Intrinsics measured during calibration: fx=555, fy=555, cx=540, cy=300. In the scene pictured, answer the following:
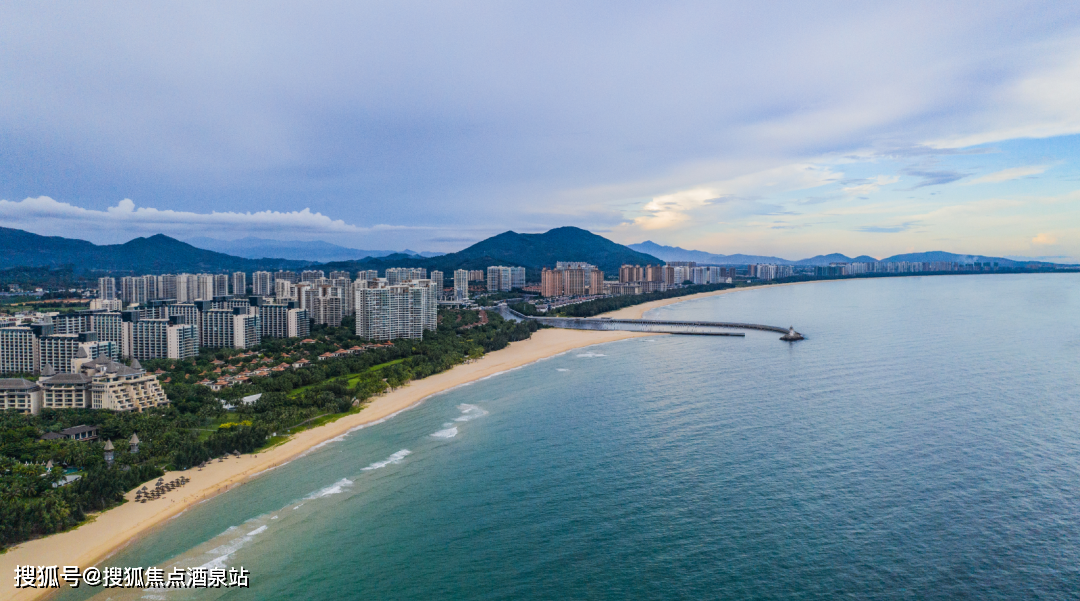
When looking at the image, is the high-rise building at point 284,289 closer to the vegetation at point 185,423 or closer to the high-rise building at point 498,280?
the vegetation at point 185,423

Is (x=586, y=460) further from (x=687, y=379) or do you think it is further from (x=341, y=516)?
(x=687, y=379)

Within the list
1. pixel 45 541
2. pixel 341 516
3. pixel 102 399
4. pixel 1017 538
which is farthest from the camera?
pixel 102 399

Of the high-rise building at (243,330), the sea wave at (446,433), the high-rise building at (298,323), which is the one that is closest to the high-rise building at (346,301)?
the high-rise building at (298,323)

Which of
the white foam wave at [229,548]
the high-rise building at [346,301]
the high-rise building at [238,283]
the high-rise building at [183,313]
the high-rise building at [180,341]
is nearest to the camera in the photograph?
the white foam wave at [229,548]

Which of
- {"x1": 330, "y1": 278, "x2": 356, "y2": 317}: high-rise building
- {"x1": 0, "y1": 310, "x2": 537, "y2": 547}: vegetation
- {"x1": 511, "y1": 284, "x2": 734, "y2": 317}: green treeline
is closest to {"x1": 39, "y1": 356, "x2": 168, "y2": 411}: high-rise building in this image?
{"x1": 0, "y1": 310, "x2": 537, "y2": 547}: vegetation

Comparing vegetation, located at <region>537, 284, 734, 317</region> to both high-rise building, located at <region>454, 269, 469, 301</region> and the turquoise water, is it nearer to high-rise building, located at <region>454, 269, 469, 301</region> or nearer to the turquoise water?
high-rise building, located at <region>454, 269, 469, 301</region>

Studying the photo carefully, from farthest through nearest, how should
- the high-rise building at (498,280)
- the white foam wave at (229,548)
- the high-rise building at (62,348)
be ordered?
the high-rise building at (498,280) → the high-rise building at (62,348) → the white foam wave at (229,548)

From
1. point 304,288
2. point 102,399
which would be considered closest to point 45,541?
point 102,399
